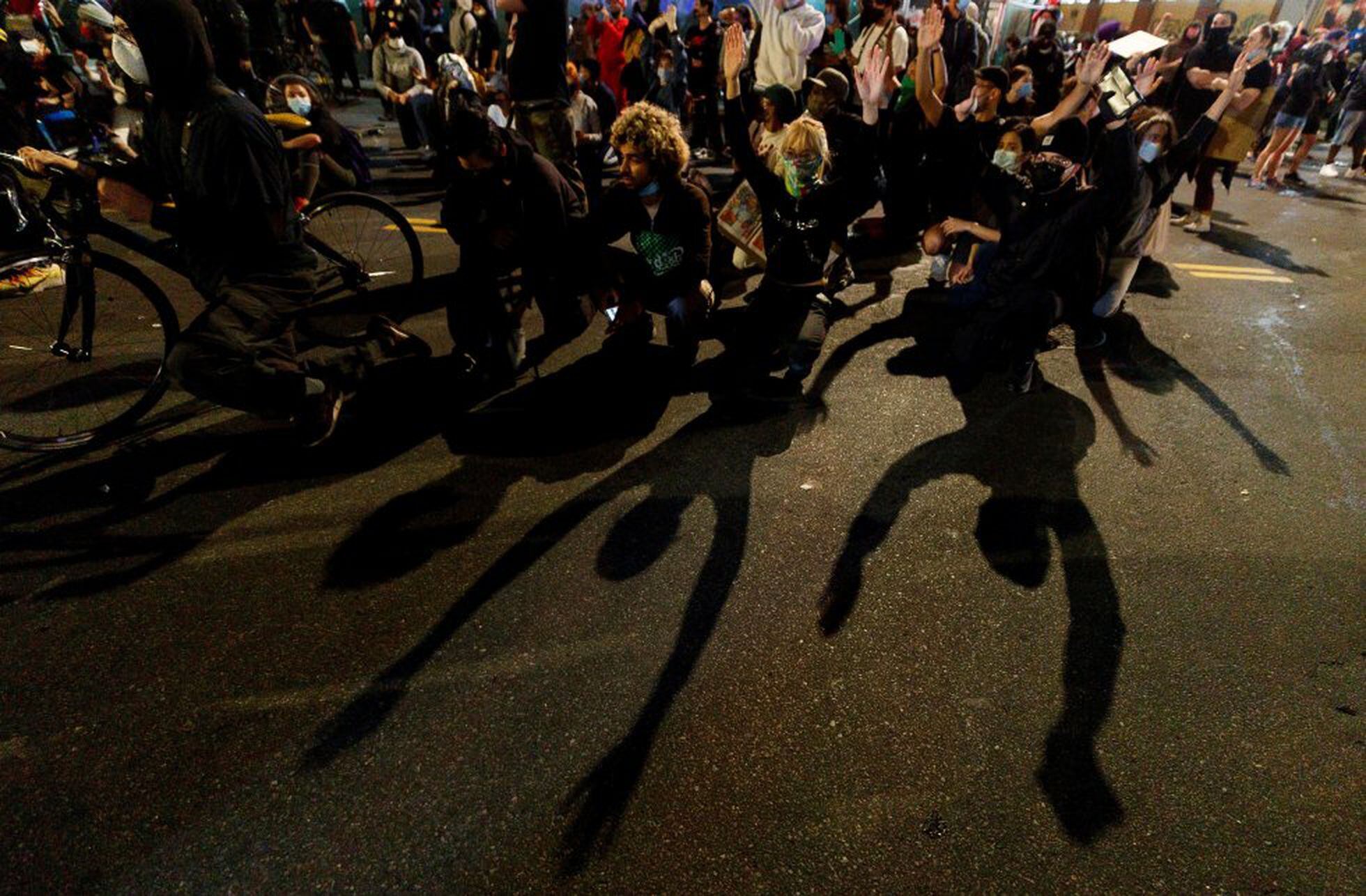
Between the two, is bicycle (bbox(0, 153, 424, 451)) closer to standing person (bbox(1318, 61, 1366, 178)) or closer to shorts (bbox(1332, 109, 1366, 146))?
standing person (bbox(1318, 61, 1366, 178))

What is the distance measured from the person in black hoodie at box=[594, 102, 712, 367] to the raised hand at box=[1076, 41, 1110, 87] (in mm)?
3020

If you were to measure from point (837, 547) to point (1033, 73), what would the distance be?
22.0ft

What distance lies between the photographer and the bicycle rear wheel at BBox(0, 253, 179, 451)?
3656 mm

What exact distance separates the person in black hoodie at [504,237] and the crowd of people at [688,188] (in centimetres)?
1

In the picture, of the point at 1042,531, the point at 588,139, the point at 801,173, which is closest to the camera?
the point at 1042,531

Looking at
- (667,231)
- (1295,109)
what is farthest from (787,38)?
(1295,109)

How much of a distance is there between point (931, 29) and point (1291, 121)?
29.3 feet

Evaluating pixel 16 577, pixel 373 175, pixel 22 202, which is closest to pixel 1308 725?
pixel 16 577

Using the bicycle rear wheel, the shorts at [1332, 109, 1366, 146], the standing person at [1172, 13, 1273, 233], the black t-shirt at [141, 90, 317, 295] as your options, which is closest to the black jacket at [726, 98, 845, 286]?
the black t-shirt at [141, 90, 317, 295]

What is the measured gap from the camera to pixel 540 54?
5.67 m

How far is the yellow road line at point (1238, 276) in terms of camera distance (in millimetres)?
6461

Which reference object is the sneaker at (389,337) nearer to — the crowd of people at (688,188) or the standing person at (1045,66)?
the crowd of people at (688,188)

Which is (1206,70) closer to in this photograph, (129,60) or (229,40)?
(229,40)

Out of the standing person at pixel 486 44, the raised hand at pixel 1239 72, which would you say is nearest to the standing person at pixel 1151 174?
the raised hand at pixel 1239 72
